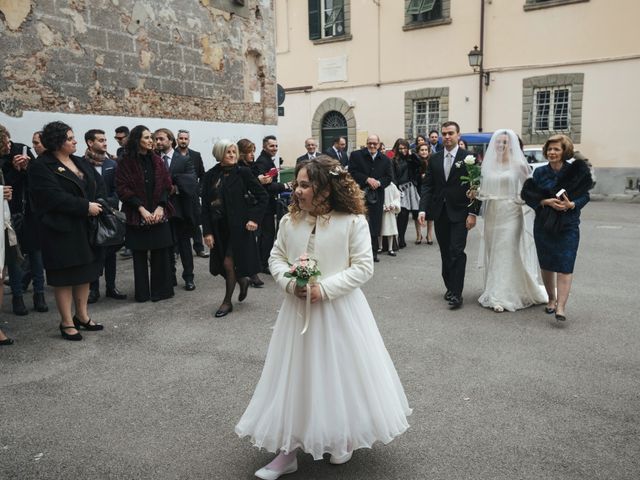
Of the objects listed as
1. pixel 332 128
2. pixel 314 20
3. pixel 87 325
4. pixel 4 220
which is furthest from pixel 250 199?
pixel 314 20

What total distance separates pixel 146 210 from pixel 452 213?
3483mm

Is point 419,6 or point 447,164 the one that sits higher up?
point 419,6

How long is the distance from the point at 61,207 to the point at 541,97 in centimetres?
1863

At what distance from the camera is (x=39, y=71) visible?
347 inches

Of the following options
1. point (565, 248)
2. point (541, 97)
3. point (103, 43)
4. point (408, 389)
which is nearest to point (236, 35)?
point (103, 43)

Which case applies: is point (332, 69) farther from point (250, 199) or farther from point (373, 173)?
point (250, 199)

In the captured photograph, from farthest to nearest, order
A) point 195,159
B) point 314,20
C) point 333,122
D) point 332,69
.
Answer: point 333,122 → point 332,69 → point 314,20 → point 195,159

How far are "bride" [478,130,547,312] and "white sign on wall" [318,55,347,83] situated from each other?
1853 centimetres

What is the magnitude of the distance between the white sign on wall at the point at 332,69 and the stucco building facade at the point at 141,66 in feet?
36.0

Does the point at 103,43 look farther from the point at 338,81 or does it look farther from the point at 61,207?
the point at 338,81

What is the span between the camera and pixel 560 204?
5734 mm

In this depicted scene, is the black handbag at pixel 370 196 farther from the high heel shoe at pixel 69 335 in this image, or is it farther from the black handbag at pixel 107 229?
the high heel shoe at pixel 69 335

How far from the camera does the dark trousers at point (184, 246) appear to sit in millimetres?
7773

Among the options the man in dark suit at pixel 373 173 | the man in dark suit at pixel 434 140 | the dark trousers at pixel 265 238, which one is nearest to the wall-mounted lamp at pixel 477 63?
the man in dark suit at pixel 434 140
